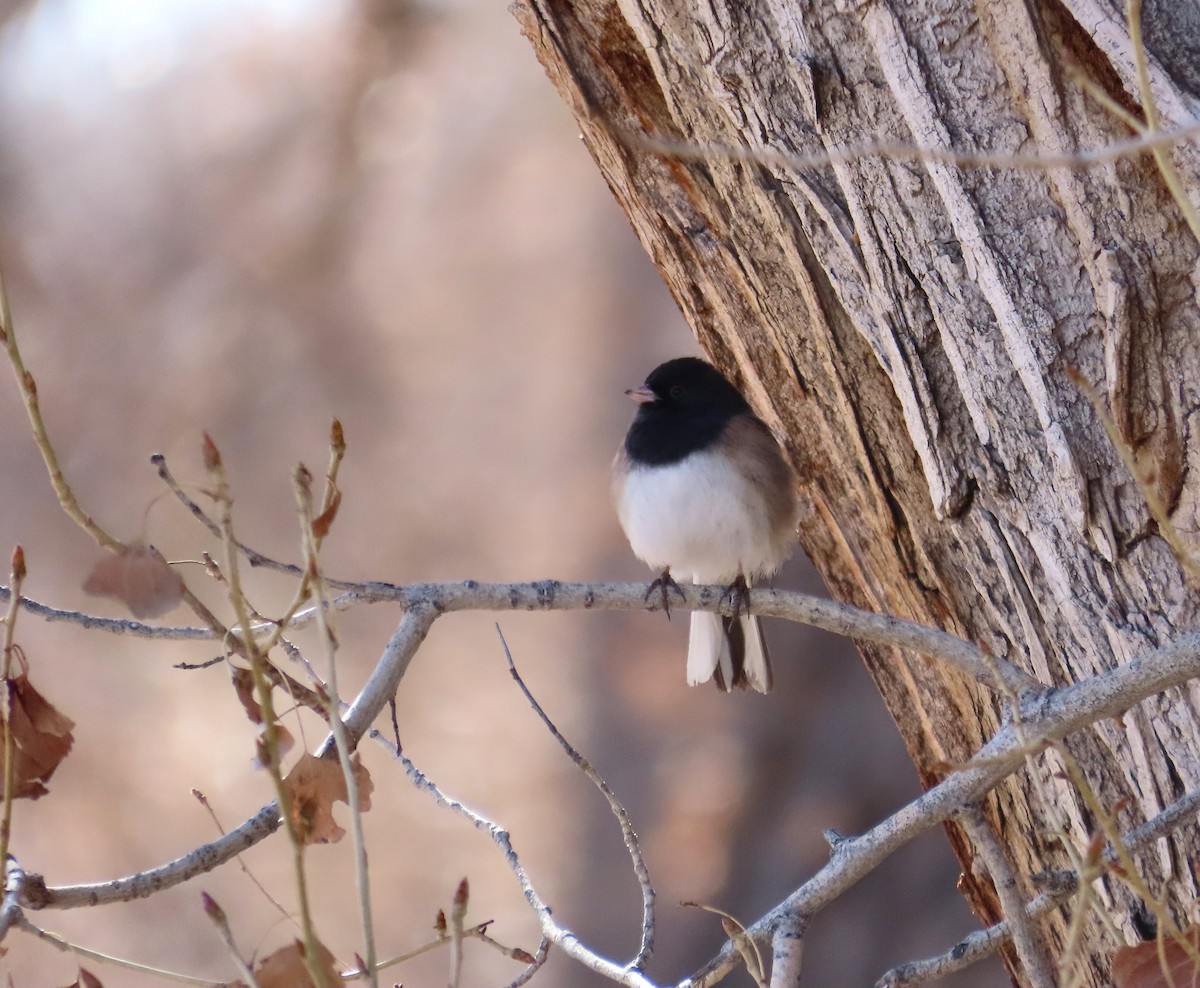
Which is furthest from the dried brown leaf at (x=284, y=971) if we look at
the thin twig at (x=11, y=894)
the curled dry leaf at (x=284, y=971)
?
the thin twig at (x=11, y=894)

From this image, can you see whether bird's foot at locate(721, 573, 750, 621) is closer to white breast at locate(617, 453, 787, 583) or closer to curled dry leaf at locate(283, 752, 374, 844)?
white breast at locate(617, 453, 787, 583)

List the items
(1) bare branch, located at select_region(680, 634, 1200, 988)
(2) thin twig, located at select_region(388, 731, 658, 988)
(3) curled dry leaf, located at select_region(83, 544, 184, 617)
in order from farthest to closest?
(2) thin twig, located at select_region(388, 731, 658, 988) < (1) bare branch, located at select_region(680, 634, 1200, 988) < (3) curled dry leaf, located at select_region(83, 544, 184, 617)

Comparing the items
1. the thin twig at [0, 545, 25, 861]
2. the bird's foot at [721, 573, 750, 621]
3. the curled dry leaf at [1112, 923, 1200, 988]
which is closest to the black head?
the bird's foot at [721, 573, 750, 621]

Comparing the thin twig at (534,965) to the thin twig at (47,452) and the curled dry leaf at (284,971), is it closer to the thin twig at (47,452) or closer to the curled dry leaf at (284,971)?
the curled dry leaf at (284,971)

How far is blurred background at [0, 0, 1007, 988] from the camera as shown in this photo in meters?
5.00

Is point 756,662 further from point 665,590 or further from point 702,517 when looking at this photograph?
point 665,590

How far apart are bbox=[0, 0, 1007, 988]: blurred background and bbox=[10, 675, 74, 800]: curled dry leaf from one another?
3.79 meters

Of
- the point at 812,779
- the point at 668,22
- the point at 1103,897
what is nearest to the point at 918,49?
the point at 668,22

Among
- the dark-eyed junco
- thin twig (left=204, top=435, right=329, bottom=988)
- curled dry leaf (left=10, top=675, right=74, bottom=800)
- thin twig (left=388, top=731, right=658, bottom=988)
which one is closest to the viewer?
thin twig (left=204, top=435, right=329, bottom=988)

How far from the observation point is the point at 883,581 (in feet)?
7.37

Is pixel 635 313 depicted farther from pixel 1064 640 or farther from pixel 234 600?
pixel 234 600

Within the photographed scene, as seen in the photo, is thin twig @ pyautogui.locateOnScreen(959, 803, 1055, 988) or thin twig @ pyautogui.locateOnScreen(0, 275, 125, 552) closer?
thin twig @ pyautogui.locateOnScreen(0, 275, 125, 552)

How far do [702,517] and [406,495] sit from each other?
286cm

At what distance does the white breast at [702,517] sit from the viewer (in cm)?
265
